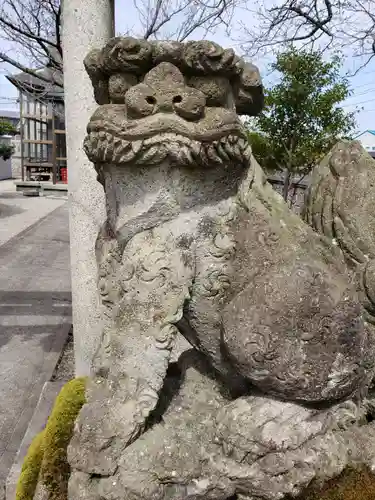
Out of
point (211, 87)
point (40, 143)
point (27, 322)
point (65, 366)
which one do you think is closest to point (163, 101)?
point (211, 87)

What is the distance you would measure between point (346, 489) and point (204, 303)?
0.54 metres

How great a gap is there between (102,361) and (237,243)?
418mm

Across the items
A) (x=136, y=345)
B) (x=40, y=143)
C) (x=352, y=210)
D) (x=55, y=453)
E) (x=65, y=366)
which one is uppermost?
(x=40, y=143)

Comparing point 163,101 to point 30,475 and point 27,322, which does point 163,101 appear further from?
point 27,322

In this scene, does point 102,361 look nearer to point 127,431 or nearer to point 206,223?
point 127,431

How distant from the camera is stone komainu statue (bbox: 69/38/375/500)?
105cm

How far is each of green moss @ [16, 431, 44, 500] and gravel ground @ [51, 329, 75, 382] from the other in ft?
5.09

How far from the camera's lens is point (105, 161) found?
1.10 metres

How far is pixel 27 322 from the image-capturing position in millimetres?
4289

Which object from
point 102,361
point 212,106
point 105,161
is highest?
point 212,106

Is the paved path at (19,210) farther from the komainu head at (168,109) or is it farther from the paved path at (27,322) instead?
the komainu head at (168,109)

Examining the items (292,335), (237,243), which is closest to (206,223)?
(237,243)

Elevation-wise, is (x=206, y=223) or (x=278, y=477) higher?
(x=206, y=223)

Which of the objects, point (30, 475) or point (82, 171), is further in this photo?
point (82, 171)
